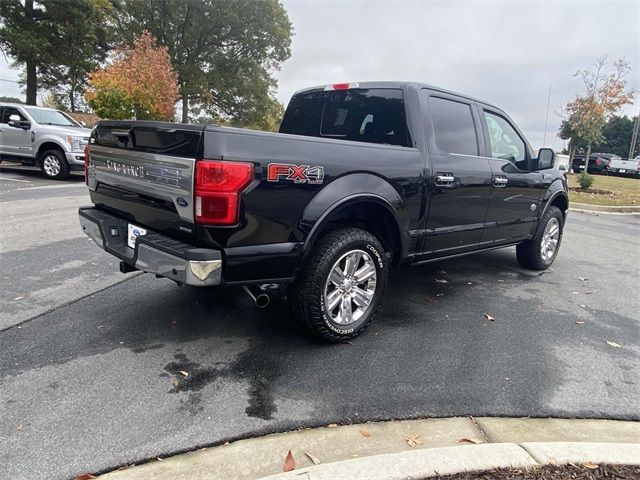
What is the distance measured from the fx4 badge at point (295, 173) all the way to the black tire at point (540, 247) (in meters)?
3.71

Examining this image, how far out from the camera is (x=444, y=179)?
4.04m

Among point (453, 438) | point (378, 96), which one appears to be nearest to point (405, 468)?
point (453, 438)

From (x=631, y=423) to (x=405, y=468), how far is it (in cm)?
158

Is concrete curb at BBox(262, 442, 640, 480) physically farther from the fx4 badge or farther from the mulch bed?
the fx4 badge

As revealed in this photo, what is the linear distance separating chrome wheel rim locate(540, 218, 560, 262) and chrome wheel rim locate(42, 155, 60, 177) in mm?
11028

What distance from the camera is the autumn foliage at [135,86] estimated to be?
19312mm

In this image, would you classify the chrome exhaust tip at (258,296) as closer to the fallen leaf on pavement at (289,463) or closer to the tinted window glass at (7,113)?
the fallen leaf on pavement at (289,463)

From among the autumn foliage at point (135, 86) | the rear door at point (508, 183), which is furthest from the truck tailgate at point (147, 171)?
the autumn foliage at point (135, 86)

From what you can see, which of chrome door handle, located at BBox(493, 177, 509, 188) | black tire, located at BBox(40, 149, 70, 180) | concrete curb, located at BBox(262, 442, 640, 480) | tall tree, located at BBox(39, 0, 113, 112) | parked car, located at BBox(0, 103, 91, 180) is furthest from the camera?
tall tree, located at BBox(39, 0, 113, 112)

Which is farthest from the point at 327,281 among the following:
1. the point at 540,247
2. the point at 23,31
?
the point at 23,31

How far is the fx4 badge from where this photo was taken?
2826mm

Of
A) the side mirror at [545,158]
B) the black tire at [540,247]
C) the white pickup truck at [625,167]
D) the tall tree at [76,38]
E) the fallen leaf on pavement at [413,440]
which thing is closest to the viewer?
the fallen leaf on pavement at [413,440]

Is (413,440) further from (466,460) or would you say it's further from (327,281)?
(327,281)

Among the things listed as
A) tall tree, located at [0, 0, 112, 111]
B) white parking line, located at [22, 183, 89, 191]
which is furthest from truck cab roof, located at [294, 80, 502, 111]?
tall tree, located at [0, 0, 112, 111]
